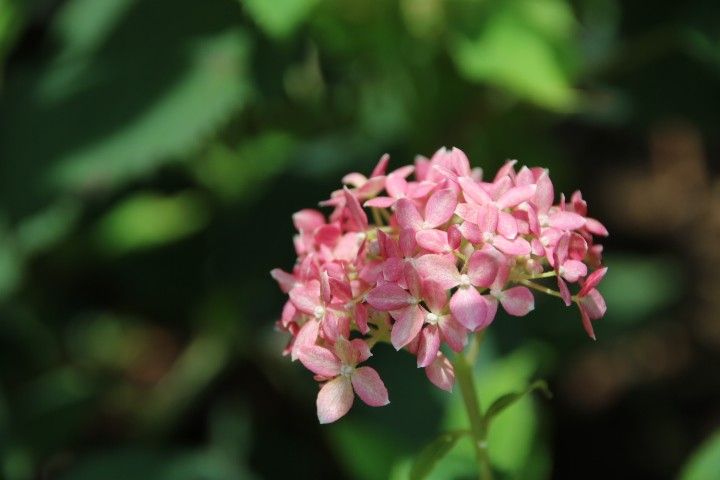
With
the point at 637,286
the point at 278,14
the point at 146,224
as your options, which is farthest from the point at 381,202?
the point at 637,286

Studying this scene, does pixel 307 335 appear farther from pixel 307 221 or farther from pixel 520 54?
pixel 520 54

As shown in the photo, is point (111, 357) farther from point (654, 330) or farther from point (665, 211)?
point (665, 211)

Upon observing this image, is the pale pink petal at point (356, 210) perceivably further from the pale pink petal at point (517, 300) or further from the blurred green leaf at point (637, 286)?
the blurred green leaf at point (637, 286)

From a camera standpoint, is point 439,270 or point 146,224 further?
point 146,224

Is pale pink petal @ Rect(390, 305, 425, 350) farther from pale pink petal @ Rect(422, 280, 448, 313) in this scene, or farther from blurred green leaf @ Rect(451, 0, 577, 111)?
blurred green leaf @ Rect(451, 0, 577, 111)

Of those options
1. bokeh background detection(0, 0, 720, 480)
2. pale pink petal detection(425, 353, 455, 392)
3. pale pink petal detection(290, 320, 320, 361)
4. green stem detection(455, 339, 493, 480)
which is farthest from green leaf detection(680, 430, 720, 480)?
pale pink petal detection(290, 320, 320, 361)

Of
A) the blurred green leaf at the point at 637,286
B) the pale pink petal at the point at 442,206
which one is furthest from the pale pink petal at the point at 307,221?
the blurred green leaf at the point at 637,286
